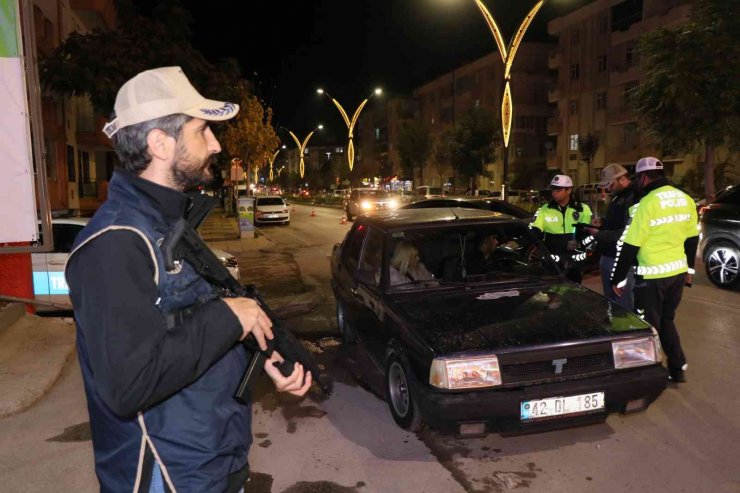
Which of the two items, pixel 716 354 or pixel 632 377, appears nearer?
pixel 632 377

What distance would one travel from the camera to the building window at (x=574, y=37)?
4659cm

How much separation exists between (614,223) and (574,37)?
46.2 meters

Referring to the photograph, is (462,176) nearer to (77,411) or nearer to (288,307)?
(288,307)

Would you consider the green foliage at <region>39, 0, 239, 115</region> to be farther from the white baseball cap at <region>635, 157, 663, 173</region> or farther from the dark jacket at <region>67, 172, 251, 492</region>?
the dark jacket at <region>67, 172, 251, 492</region>

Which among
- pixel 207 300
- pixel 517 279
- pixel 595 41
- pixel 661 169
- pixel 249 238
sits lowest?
pixel 249 238

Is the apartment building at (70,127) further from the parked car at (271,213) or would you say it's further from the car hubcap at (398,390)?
the car hubcap at (398,390)

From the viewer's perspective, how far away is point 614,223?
638 centimetres

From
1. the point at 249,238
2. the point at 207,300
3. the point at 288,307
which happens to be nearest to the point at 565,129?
the point at 249,238

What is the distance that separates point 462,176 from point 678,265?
1482 inches

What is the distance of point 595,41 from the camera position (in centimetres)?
4462

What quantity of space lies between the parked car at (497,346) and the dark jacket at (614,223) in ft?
4.27

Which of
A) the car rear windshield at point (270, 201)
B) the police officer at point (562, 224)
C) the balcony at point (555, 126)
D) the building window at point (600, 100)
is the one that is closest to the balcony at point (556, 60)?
the balcony at point (555, 126)

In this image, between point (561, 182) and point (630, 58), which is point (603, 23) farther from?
point (561, 182)

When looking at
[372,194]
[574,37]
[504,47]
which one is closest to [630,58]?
[574,37]
